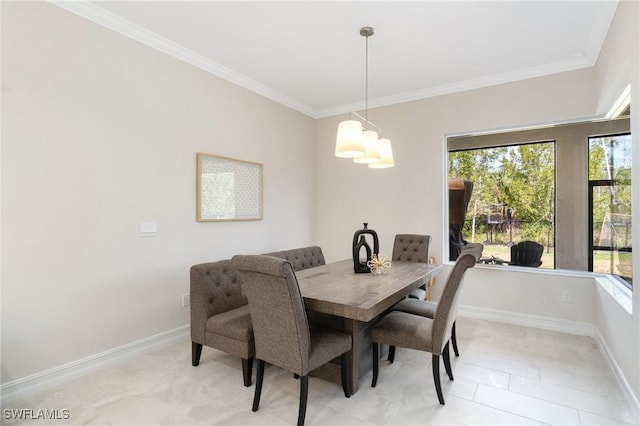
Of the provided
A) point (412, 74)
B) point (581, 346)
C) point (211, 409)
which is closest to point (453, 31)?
point (412, 74)

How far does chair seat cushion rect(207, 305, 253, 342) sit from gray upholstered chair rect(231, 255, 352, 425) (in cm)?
29

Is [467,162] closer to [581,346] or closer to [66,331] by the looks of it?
[581,346]

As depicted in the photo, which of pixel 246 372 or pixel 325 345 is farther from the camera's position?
A: pixel 246 372

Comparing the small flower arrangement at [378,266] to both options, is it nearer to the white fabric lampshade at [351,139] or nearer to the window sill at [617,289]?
the white fabric lampshade at [351,139]

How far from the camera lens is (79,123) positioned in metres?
2.54

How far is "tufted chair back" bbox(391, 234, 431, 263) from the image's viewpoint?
3.67m

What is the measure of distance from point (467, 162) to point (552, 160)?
2.94 ft

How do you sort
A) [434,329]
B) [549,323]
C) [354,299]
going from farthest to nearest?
[549,323]
[434,329]
[354,299]

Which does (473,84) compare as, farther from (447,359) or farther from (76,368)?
(76,368)

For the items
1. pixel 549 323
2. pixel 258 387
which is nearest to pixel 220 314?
pixel 258 387

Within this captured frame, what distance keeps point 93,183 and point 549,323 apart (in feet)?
15.5

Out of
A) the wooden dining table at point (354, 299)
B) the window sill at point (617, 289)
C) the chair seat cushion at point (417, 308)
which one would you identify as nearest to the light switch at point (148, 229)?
the wooden dining table at point (354, 299)

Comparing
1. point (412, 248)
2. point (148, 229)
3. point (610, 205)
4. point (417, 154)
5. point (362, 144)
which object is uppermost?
point (417, 154)

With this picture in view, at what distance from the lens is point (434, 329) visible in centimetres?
217
